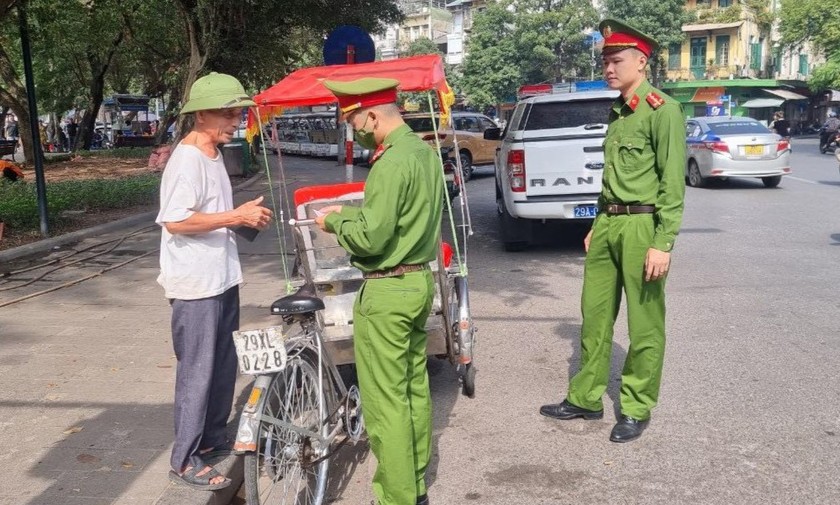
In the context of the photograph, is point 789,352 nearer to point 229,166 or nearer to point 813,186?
point 813,186

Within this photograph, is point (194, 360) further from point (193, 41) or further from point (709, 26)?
point (709, 26)

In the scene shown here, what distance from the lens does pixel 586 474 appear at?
3.99 meters

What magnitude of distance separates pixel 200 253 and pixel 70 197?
12.0m

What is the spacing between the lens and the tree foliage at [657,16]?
1914 inches

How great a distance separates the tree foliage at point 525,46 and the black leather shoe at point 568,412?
48104mm

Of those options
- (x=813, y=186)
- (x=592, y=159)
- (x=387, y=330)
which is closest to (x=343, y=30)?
(x=592, y=159)

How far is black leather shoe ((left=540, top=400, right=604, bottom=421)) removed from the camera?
15.3 feet

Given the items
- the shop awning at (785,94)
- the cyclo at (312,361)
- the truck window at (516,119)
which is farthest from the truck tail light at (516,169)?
the shop awning at (785,94)

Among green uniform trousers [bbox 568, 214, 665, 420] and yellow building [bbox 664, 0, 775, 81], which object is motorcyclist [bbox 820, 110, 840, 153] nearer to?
green uniform trousers [bbox 568, 214, 665, 420]

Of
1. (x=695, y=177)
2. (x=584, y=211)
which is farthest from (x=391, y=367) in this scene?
(x=695, y=177)

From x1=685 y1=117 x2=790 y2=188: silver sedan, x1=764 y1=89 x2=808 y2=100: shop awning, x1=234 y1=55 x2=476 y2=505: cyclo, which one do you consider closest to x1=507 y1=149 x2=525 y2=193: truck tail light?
x1=234 y1=55 x2=476 y2=505: cyclo

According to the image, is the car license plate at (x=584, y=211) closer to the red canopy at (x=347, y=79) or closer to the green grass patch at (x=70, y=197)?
the red canopy at (x=347, y=79)

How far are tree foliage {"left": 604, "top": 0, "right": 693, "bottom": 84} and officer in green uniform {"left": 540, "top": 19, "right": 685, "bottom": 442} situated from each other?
46347 mm

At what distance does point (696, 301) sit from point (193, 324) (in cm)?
516
